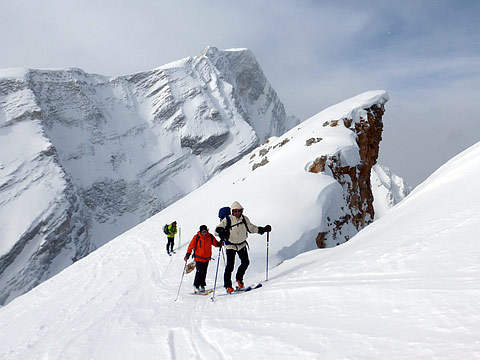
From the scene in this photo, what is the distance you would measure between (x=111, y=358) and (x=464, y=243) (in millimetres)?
4900

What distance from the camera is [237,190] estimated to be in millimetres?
19234

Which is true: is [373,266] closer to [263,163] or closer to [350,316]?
[350,316]

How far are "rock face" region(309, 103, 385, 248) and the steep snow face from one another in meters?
137

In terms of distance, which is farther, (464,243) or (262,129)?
(262,129)

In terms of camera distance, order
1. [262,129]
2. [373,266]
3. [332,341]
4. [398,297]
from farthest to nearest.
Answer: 1. [262,129]
2. [373,266]
3. [398,297]
4. [332,341]

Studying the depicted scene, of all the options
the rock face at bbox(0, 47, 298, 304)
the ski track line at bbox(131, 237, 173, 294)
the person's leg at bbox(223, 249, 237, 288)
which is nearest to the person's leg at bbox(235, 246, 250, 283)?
the person's leg at bbox(223, 249, 237, 288)

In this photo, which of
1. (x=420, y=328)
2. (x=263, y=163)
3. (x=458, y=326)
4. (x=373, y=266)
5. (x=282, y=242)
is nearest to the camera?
(x=458, y=326)

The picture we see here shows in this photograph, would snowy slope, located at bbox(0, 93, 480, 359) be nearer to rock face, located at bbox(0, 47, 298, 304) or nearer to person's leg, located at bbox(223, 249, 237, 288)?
person's leg, located at bbox(223, 249, 237, 288)

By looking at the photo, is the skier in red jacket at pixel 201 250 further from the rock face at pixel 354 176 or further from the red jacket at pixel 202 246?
the rock face at pixel 354 176

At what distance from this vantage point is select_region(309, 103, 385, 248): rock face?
48.7 feet

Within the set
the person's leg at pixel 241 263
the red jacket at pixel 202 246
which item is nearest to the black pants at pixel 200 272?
the red jacket at pixel 202 246

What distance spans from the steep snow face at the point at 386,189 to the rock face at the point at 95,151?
289 feet

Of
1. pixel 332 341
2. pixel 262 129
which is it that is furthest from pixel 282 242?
pixel 262 129

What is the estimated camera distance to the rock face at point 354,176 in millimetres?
14845
